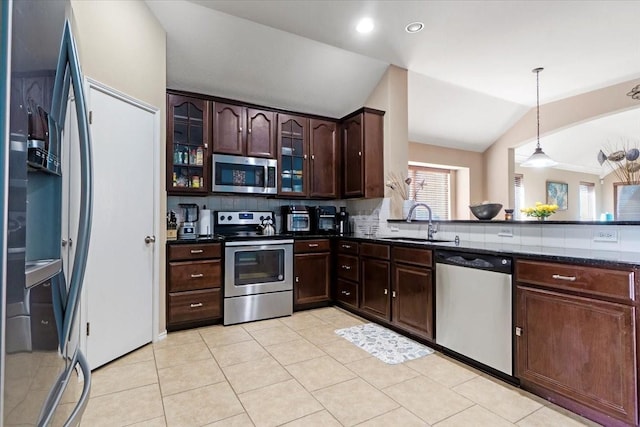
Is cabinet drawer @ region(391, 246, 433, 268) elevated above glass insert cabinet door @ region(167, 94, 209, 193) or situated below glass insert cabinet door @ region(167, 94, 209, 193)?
below

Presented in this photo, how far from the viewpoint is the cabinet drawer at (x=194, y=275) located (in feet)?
10.2

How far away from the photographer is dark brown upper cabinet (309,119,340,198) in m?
4.26

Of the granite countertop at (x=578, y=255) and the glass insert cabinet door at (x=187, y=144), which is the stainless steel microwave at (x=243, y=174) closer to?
the glass insert cabinet door at (x=187, y=144)

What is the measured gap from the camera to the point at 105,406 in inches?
76.2

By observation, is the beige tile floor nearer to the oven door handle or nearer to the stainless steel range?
the stainless steel range

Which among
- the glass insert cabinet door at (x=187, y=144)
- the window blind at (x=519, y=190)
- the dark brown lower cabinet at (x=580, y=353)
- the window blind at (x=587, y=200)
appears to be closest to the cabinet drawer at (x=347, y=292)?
the dark brown lower cabinet at (x=580, y=353)

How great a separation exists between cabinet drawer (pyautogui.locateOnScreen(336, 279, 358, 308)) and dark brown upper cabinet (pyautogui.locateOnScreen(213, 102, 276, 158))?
1.81 meters

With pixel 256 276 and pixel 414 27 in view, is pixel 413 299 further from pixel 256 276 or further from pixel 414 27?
pixel 414 27

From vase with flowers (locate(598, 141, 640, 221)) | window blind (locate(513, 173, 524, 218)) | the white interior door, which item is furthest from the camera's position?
window blind (locate(513, 173, 524, 218))

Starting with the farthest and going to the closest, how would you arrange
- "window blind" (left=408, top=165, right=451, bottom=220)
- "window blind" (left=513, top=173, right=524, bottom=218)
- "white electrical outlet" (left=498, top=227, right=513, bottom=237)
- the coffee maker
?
"window blind" (left=513, top=173, right=524, bottom=218) → "window blind" (left=408, top=165, right=451, bottom=220) → the coffee maker → "white electrical outlet" (left=498, top=227, right=513, bottom=237)

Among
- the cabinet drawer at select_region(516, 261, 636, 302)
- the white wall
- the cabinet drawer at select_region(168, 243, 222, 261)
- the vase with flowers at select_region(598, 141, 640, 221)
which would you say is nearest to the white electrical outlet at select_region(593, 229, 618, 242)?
the vase with flowers at select_region(598, 141, 640, 221)

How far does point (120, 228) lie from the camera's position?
2.58 metres

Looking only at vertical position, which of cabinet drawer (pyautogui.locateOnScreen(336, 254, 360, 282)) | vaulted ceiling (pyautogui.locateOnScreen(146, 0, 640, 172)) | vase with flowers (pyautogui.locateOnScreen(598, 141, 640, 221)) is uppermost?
vaulted ceiling (pyautogui.locateOnScreen(146, 0, 640, 172))

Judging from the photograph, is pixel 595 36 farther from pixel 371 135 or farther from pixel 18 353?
pixel 18 353
